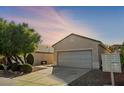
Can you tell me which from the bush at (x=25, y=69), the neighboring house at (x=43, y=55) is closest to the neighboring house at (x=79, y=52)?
the bush at (x=25, y=69)

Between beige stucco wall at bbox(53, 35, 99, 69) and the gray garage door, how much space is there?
→ 0.32 m

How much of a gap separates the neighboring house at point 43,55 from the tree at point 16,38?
205 inches

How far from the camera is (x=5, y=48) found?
15297 millimetres

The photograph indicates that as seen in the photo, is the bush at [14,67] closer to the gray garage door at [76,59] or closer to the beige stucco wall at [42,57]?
the gray garage door at [76,59]

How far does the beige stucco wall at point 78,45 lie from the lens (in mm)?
14896

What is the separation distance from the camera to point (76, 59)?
51.1 ft

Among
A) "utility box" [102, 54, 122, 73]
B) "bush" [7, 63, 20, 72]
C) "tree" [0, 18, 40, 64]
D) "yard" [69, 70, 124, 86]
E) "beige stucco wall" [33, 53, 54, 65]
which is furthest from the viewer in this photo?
"beige stucco wall" [33, 53, 54, 65]

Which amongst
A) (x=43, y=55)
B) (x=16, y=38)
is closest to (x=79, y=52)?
(x=16, y=38)

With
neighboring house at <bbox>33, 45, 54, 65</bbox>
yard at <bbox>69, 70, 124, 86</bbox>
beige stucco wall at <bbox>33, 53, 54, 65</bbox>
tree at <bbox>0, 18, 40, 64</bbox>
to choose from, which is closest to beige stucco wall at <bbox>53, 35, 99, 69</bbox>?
tree at <bbox>0, 18, 40, 64</bbox>

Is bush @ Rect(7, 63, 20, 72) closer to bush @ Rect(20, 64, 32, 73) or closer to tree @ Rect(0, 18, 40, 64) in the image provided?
bush @ Rect(20, 64, 32, 73)

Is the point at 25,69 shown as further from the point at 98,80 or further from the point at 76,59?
the point at 98,80

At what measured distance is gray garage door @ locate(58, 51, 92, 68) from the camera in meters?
15.1

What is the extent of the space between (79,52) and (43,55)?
24.7 ft
